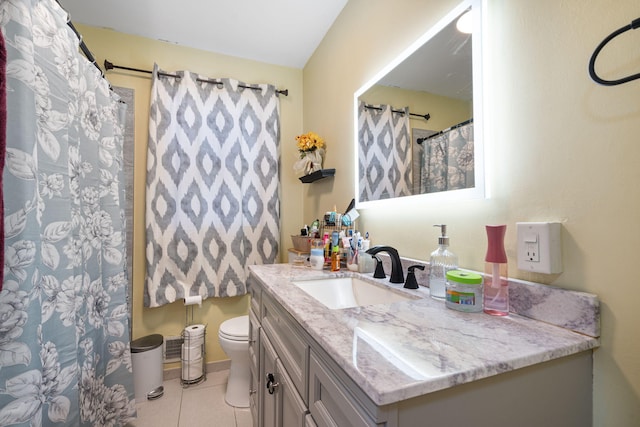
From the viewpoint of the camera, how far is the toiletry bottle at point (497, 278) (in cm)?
70

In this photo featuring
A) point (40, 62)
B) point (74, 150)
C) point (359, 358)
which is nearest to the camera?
point (359, 358)

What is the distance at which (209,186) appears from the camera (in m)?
2.04

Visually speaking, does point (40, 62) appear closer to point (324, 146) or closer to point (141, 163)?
point (141, 163)

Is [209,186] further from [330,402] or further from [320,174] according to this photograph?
[330,402]

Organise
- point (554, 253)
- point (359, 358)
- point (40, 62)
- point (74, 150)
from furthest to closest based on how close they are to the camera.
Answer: point (74, 150) → point (40, 62) → point (554, 253) → point (359, 358)

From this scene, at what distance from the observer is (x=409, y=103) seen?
44.1 inches

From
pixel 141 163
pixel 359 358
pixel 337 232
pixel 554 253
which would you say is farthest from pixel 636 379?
pixel 141 163

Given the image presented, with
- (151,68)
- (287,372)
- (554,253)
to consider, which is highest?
(151,68)

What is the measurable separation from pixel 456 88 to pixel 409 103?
225 mm

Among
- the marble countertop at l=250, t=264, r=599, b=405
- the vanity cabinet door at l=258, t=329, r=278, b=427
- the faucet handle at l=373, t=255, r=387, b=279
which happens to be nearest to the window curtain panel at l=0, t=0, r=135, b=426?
the vanity cabinet door at l=258, t=329, r=278, b=427

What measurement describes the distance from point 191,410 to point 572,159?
212 cm

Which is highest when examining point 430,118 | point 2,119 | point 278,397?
point 430,118

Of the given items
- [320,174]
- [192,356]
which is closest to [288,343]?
[320,174]

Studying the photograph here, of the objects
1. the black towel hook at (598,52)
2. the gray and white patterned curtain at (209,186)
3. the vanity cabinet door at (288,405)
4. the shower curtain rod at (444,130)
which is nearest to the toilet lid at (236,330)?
the gray and white patterned curtain at (209,186)
